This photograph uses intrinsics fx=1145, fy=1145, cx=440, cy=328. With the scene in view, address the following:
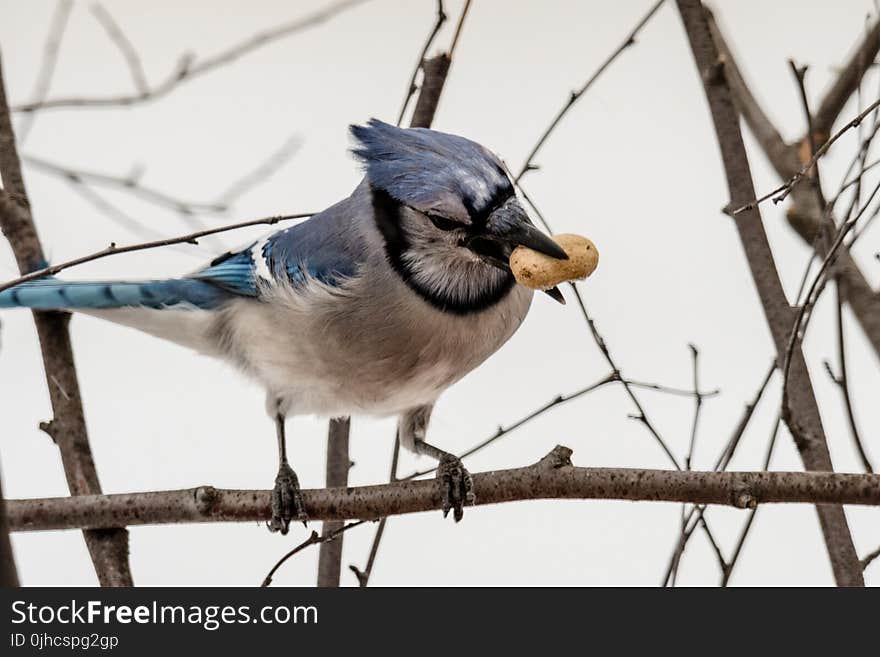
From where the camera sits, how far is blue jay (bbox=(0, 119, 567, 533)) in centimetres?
146

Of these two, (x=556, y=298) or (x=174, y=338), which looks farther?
(x=174, y=338)

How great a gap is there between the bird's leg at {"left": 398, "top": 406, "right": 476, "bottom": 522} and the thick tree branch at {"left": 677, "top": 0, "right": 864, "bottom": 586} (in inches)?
16.4

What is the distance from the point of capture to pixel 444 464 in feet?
5.14

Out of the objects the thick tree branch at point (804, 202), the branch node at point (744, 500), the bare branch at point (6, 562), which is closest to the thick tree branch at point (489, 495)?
the branch node at point (744, 500)

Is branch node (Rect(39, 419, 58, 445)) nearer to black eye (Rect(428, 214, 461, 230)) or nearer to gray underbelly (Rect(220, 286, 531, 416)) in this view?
gray underbelly (Rect(220, 286, 531, 416))

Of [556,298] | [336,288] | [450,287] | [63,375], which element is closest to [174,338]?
[63,375]

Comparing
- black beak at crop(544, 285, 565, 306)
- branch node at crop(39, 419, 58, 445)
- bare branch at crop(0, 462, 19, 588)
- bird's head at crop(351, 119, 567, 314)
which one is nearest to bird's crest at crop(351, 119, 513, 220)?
Answer: bird's head at crop(351, 119, 567, 314)

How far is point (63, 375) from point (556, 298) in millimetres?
757

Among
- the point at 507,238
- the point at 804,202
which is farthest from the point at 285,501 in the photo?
the point at 804,202

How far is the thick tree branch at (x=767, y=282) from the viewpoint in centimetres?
142

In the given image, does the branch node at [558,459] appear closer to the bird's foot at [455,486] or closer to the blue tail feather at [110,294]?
the bird's foot at [455,486]
